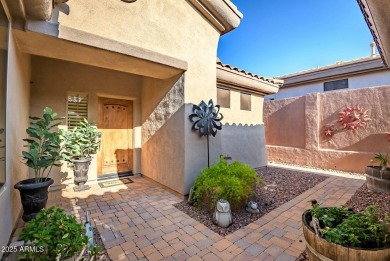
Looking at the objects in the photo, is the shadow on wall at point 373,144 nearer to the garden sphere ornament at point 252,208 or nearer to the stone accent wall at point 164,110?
the garden sphere ornament at point 252,208

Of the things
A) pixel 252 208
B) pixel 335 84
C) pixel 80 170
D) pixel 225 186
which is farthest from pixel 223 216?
pixel 335 84

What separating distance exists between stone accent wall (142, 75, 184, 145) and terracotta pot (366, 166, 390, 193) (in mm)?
5549

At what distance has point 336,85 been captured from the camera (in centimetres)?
1088

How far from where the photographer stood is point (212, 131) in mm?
4625

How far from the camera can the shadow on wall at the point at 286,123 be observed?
28.9 ft

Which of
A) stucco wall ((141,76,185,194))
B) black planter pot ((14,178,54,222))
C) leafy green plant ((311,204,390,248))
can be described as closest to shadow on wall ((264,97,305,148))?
stucco wall ((141,76,185,194))

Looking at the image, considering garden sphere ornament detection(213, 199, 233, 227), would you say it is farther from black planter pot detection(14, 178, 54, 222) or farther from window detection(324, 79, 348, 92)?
window detection(324, 79, 348, 92)

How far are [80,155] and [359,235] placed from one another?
5603mm

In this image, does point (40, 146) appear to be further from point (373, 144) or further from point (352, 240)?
point (373, 144)

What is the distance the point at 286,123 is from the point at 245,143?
3814 mm

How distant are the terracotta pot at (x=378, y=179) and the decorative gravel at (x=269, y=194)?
1.29 m

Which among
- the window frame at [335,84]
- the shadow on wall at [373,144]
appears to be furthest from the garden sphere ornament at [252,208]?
the window frame at [335,84]

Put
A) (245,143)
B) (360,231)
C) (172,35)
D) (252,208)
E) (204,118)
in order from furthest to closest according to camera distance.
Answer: (245,143) → (204,118) → (172,35) → (252,208) → (360,231)

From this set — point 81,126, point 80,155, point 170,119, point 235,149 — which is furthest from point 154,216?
point 235,149
